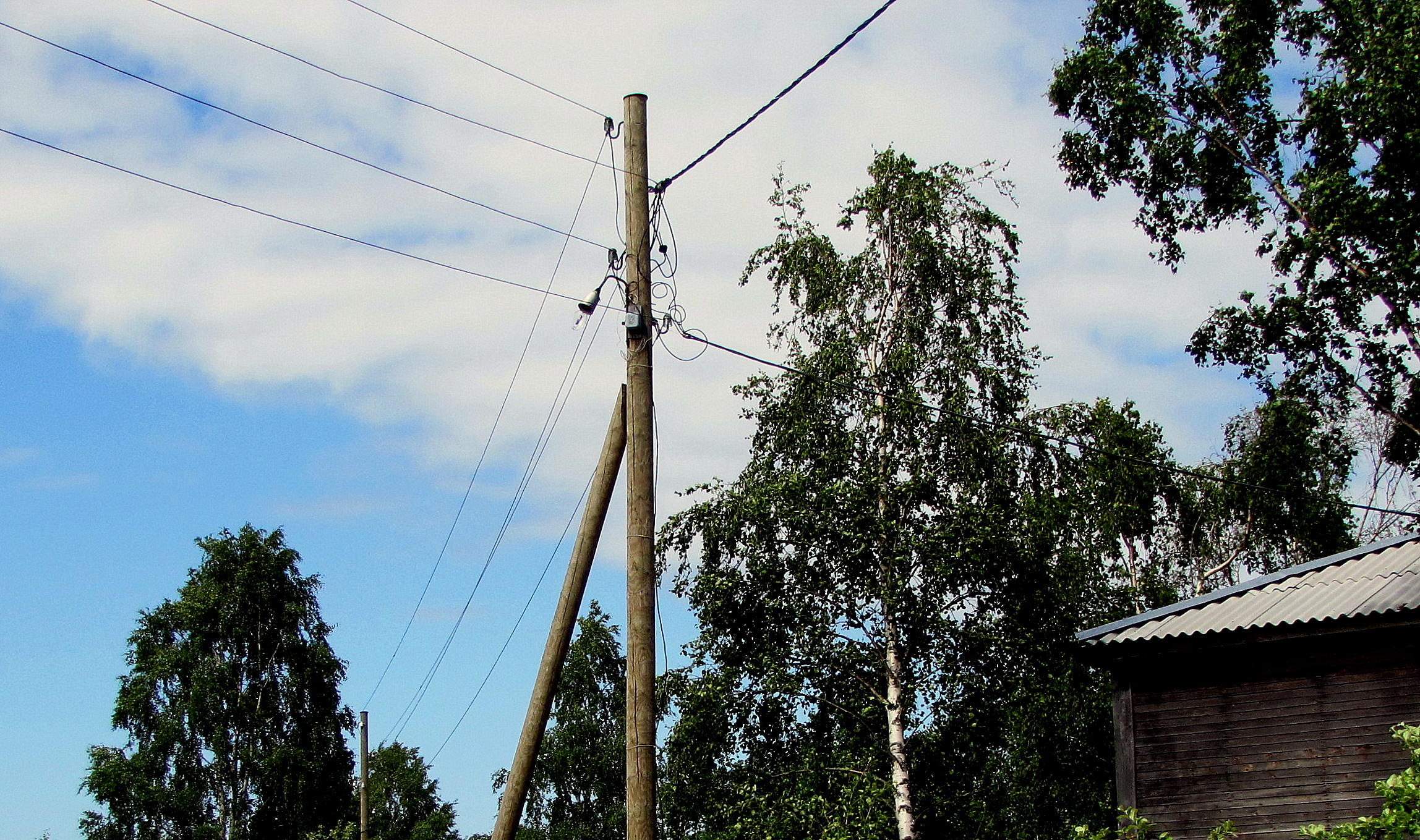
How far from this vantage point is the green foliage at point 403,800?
50156 mm

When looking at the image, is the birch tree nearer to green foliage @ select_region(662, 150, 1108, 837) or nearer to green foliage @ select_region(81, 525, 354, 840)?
green foliage @ select_region(662, 150, 1108, 837)

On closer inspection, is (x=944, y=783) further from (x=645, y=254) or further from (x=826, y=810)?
(x=645, y=254)

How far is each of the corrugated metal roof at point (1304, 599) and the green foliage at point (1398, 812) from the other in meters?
2.42

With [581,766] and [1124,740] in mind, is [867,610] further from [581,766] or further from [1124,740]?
[581,766]

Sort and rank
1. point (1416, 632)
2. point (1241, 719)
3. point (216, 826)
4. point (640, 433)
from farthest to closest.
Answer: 1. point (216, 826)
2. point (1241, 719)
3. point (1416, 632)
4. point (640, 433)

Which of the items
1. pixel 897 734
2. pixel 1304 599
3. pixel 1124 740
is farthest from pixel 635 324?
pixel 897 734

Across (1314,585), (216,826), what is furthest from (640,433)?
(216,826)

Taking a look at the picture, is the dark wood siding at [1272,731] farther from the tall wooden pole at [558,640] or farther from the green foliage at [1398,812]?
the tall wooden pole at [558,640]

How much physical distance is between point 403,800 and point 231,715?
49.3 feet

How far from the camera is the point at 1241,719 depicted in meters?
13.2

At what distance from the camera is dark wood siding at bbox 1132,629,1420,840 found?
494 inches

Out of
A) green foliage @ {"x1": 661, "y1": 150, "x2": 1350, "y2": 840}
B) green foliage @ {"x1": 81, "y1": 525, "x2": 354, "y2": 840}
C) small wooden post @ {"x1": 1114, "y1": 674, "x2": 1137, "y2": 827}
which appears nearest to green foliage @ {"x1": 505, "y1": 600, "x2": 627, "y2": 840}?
green foliage @ {"x1": 81, "y1": 525, "x2": 354, "y2": 840}

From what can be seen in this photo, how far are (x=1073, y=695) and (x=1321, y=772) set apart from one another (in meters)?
9.68

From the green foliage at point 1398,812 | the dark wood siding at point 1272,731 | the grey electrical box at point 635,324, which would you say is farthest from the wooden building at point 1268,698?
Answer: the grey electrical box at point 635,324
